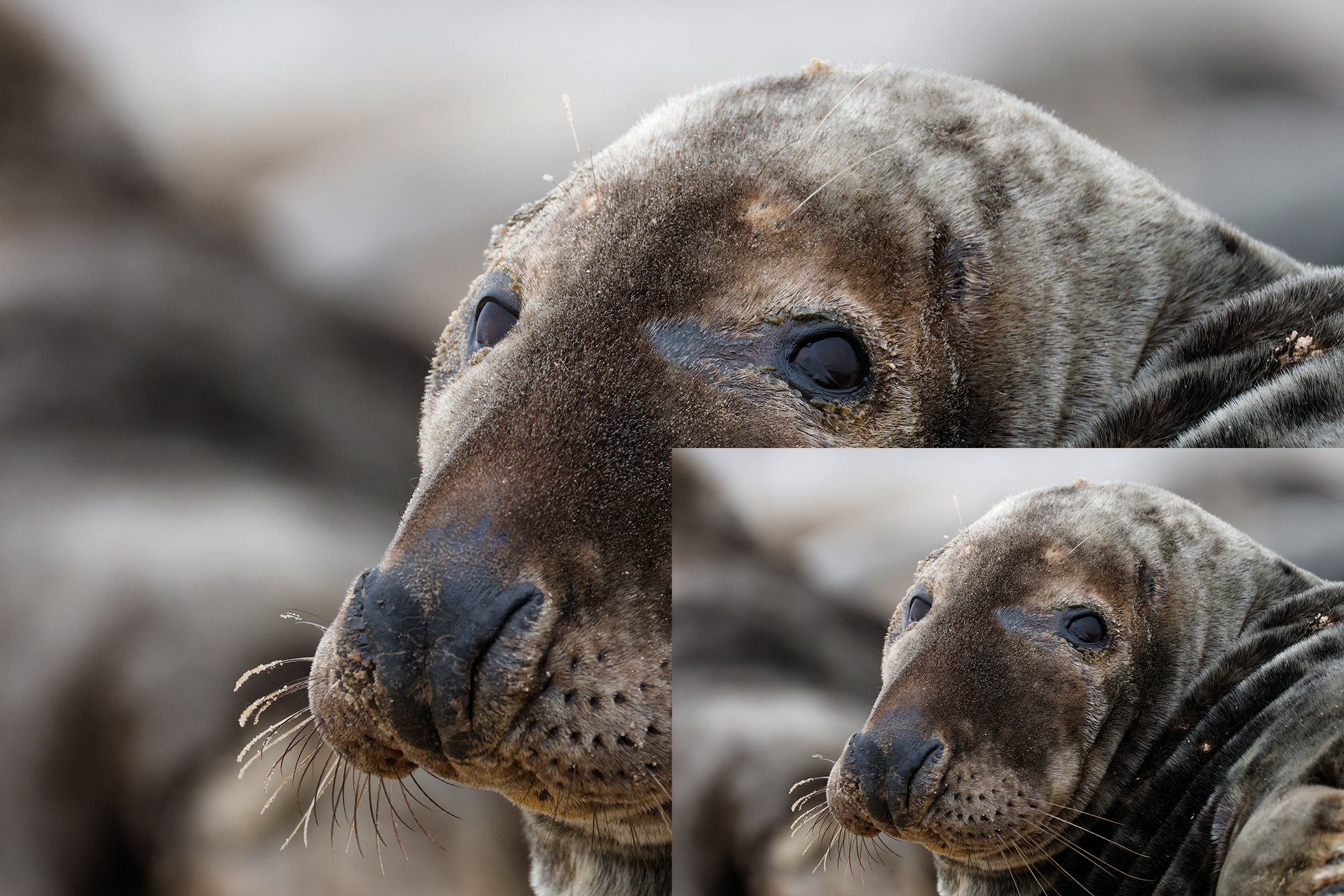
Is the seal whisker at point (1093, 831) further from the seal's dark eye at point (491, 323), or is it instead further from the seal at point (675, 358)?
the seal's dark eye at point (491, 323)

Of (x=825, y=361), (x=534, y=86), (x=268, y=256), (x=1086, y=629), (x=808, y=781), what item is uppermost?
(x=534, y=86)

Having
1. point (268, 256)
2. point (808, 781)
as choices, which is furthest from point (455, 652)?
point (268, 256)

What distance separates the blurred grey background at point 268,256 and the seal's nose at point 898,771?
5.44 feet

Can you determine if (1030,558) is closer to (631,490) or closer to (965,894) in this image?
(965,894)

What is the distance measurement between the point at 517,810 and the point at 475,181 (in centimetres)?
199

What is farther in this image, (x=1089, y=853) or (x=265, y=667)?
(x=265, y=667)

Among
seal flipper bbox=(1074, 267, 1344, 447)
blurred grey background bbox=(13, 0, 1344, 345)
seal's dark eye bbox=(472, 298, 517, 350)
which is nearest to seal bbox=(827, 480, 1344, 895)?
seal flipper bbox=(1074, 267, 1344, 447)

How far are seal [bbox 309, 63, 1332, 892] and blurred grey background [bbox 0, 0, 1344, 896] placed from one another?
0.98 m

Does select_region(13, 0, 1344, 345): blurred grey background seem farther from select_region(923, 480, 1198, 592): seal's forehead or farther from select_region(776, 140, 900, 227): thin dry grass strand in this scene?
select_region(923, 480, 1198, 592): seal's forehead

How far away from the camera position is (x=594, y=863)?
223 cm

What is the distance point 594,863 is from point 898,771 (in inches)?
33.5

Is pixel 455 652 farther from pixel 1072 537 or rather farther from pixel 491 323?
pixel 1072 537

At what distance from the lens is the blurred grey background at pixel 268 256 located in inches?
114

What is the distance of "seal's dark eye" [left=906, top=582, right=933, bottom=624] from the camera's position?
1814 millimetres
